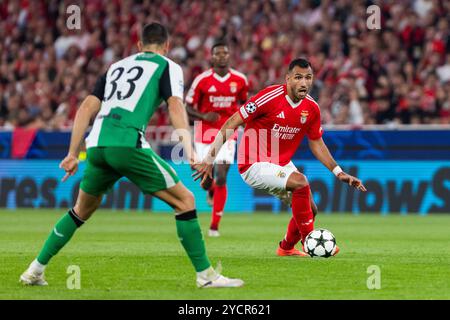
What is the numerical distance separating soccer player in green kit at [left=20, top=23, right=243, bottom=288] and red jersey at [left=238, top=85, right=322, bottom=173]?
2704 mm

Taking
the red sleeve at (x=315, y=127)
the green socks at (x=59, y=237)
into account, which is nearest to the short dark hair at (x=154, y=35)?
the green socks at (x=59, y=237)

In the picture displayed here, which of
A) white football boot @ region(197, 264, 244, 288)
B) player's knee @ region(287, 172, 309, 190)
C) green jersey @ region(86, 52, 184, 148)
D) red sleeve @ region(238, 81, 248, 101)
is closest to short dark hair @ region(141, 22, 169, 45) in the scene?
green jersey @ region(86, 52, 184, 148)

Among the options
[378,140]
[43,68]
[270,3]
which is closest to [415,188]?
[378,140]

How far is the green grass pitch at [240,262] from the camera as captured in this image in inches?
322

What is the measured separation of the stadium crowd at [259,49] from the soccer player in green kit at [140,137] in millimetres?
12304

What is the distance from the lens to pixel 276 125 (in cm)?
1106

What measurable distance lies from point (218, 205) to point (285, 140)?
3.59 m

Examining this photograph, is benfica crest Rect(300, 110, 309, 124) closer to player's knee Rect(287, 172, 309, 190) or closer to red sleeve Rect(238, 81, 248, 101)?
player's knee Rect(287, 172, 309, 190)

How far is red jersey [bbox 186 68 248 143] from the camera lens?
51.1 ft

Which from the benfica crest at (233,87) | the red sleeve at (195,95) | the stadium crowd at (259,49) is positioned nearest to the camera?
the benfica crest at (233,87)

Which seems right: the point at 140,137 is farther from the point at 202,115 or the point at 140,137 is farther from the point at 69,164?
the point at 202,115

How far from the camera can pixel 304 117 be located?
11.1 meters

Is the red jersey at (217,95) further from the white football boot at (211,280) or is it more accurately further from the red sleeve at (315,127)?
the white football boot at (211,280)

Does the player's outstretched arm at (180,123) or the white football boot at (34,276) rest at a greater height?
the player's outstretched arm at (180,123)
